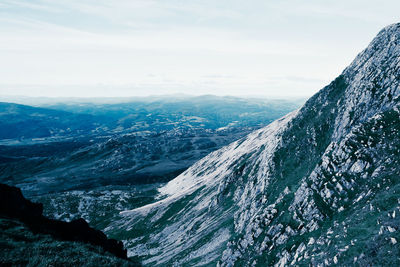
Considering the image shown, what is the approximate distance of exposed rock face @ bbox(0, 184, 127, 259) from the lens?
120ft

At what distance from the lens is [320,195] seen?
4434 centimetres

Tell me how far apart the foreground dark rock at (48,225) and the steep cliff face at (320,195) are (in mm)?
23035

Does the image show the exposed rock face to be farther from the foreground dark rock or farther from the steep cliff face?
the steep cliff face

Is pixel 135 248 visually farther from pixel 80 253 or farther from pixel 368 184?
pixel 368 184

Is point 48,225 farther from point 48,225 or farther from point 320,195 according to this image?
point 320,195

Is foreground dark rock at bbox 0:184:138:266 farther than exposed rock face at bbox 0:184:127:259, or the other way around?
exposed rock face at bbox 0:184:127:259

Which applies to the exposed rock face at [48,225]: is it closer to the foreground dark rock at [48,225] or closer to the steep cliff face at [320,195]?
the foreground dark rock at [48,225]

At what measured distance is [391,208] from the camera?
31828 mm

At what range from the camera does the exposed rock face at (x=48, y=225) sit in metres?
36.7

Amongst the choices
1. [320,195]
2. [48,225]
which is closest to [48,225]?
[48,225]

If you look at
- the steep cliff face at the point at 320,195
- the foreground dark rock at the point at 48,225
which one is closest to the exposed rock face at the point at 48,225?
the foreground dark rock at the point at 48,225

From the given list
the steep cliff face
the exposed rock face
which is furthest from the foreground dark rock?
the steep cliff face

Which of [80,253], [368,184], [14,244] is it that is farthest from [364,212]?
[14,244]

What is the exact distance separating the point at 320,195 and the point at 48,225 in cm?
4225
